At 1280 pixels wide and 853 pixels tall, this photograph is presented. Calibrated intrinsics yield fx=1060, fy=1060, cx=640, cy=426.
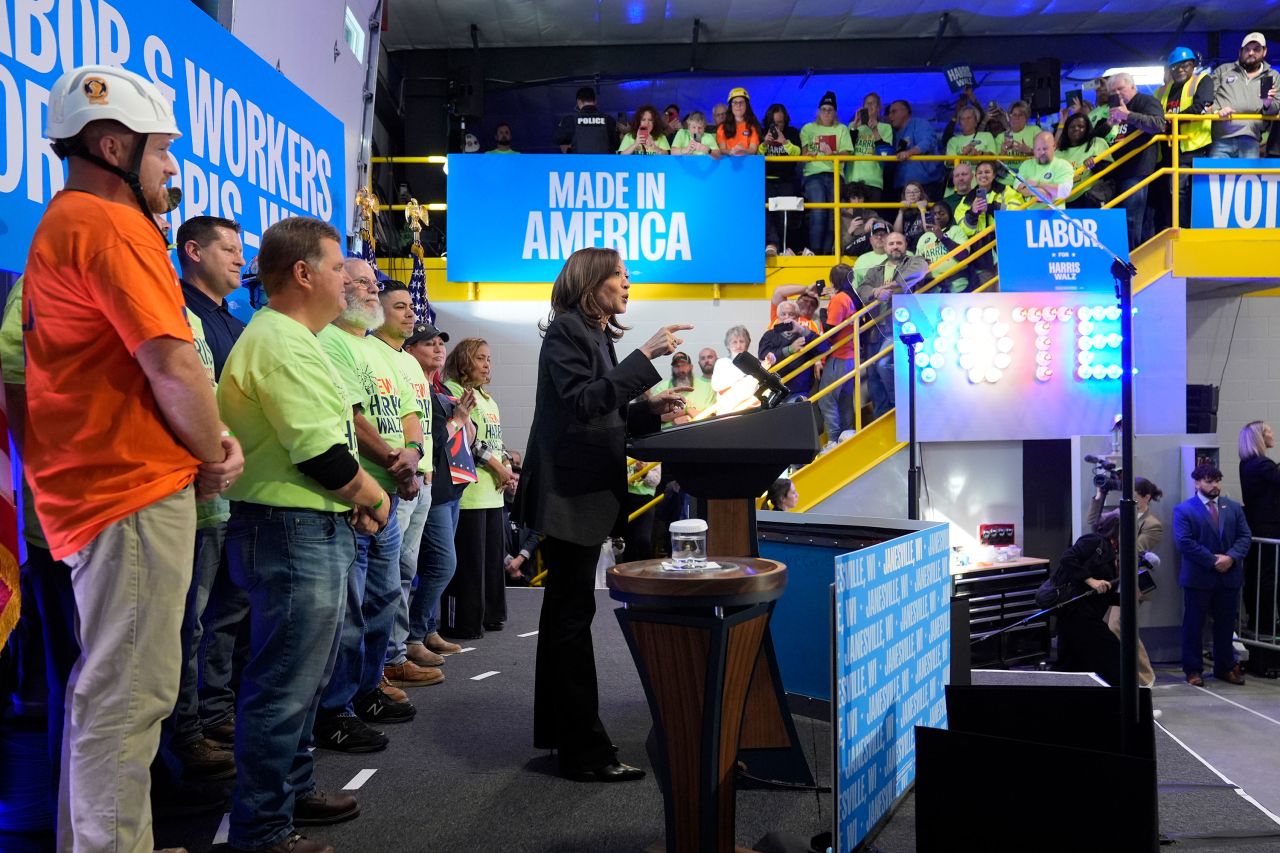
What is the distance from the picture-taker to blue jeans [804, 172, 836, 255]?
33.9 feet

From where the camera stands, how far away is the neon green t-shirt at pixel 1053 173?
910 cm

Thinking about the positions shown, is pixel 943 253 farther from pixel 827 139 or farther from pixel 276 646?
pixel 276 646

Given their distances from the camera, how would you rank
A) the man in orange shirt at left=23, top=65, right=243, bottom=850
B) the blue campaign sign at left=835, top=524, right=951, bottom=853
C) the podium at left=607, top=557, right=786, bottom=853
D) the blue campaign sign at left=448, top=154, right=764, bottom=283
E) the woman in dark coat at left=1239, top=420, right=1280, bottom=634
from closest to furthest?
the man in orange shirt at left=23, top=65, right=243, bottom=850, the podium at left=607, top=557, right=786, bottom=853, the blue campaign sign at left=835, top=524, right=951, bottom=853, the woman in dark coat at left=1239, top=420, right=1280, bottom=634, the blue campaign sign at left=448, top=154, right=764, bottom=283

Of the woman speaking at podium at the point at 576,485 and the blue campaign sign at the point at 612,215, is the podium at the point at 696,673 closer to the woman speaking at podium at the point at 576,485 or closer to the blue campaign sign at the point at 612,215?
the woman speaking at podium at the point at 576,485

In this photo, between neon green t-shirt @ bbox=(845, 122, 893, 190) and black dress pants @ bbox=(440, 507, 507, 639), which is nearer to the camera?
black dress pants @ bbox=(440, 507, 507, 639)

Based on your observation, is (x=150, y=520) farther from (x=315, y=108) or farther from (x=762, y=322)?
(x=762, y=322)

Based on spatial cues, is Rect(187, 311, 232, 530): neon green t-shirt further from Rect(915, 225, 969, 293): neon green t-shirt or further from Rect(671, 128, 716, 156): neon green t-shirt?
Rect(671, 128, 716, 156): neon green t-shirt

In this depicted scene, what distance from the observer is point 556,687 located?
3268mm

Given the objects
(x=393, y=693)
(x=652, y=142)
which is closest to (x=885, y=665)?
(x=393, y=693)

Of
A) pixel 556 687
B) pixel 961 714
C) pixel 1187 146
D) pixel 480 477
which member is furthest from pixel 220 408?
pixel 1187 146

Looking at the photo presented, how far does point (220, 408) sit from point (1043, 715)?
7.40 feet

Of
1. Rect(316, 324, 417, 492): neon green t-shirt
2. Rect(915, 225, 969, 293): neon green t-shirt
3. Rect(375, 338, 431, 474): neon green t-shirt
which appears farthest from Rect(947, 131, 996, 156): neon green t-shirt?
Rect(316, 324, 417, 492): neon green t-shirt

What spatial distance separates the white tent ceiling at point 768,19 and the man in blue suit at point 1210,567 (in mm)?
6999

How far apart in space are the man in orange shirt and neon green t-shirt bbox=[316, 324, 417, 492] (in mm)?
1142
